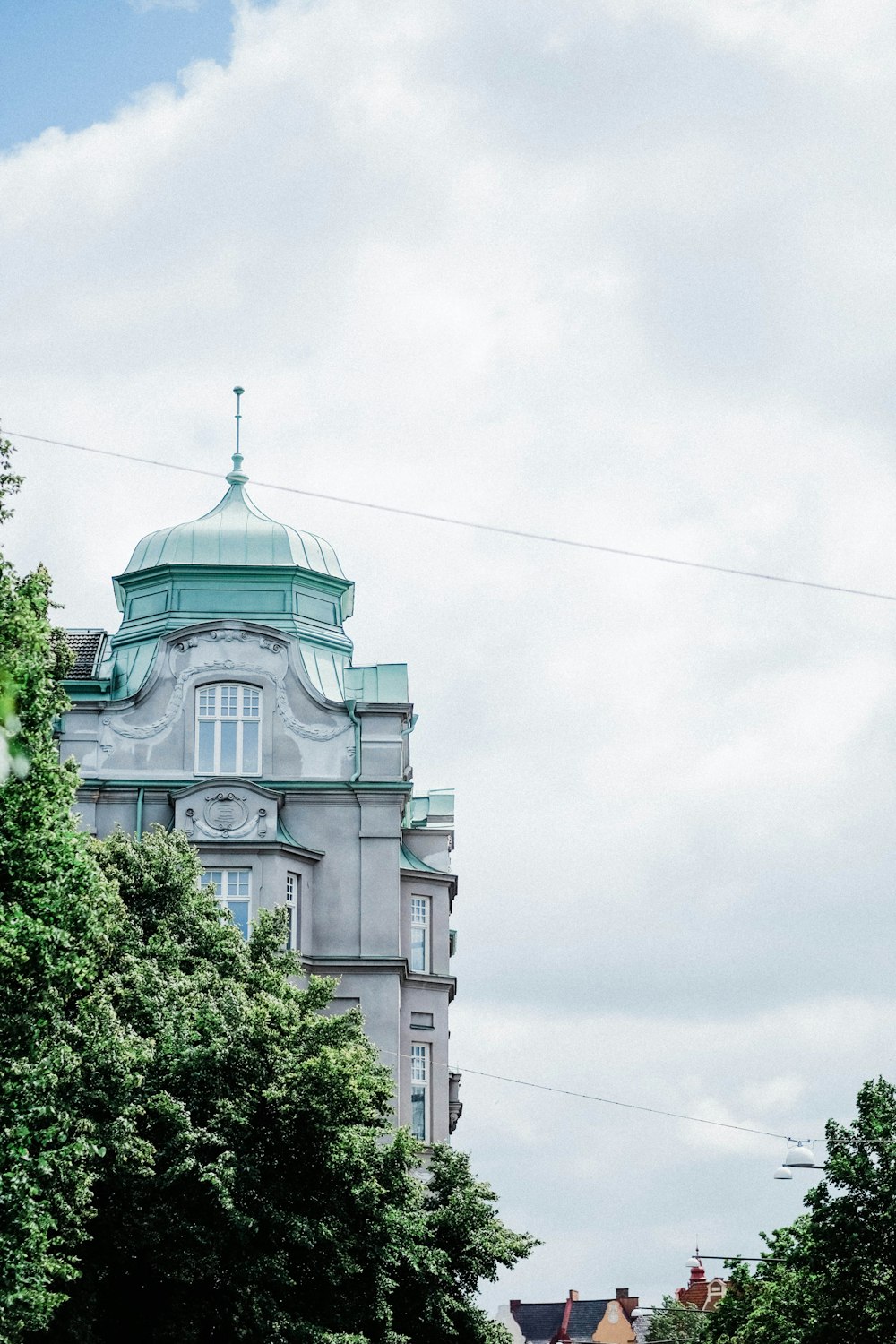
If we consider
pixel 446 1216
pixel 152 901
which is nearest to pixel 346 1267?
pixel 446 1216

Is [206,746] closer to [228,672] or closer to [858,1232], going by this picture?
[228,672]

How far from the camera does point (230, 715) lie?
4772cm

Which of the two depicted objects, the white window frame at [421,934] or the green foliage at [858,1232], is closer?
the green foliage at [858,1232]

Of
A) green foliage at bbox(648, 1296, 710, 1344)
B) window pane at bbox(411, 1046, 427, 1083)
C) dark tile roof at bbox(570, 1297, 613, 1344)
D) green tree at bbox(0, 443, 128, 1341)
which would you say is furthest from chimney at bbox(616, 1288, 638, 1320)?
green tree at bbox(0, 443, 128, 1341)

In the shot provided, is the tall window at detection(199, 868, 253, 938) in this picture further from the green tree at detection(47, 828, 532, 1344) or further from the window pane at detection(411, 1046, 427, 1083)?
the green tree at detection(47, 828, 532, 1344)

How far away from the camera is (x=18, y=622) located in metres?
23.9

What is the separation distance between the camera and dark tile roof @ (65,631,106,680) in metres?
50.6

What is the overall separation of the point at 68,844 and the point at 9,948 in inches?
61.3

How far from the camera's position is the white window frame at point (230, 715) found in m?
47.5

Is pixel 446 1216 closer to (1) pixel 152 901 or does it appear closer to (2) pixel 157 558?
(1) pixel 152 901

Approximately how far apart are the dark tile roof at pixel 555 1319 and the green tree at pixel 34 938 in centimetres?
12936

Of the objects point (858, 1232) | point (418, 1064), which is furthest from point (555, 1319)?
point (858, 1232)

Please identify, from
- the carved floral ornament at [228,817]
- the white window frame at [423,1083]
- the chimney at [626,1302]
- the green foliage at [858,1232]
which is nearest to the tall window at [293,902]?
the carved floral ornament at [228,817]

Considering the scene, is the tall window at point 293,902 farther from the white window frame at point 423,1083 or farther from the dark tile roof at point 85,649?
the dark tile roof at point 85,649
